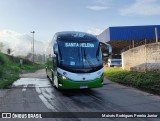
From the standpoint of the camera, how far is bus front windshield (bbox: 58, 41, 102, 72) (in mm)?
15484

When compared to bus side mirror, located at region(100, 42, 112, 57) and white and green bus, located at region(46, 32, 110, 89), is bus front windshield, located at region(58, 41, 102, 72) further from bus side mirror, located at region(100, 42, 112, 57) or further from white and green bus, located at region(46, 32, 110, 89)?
bus side mirror, located at region(100, 42, 112, 57)

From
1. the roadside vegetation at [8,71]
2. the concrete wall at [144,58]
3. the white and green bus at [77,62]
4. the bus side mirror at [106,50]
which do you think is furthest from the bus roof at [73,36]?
the concrete wall at [144,58]

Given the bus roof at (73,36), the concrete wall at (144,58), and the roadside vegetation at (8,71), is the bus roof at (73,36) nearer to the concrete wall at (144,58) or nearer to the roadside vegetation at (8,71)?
the roadside vegetation at (8,71)

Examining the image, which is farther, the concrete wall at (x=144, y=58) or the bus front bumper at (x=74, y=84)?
the concrete wall at (x=144, y=58)

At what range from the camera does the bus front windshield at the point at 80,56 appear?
15484mm

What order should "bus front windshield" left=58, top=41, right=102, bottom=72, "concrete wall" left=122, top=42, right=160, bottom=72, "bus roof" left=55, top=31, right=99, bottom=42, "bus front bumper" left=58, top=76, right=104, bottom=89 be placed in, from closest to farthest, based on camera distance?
"bus front bumper" left=58, top=76, right=104, bottom=89 < "bus front windshield" left=58, top=41, right=102, bottom=72 < "bus roof" left=55, top=31, right=99, bottom=42 < "concrete wall" left=122, top=42, right=160, bottom=72

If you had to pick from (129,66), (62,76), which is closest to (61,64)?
(62,76)

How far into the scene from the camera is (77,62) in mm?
15570

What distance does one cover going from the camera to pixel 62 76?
15.4 m

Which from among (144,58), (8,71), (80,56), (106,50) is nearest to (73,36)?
(80,56)

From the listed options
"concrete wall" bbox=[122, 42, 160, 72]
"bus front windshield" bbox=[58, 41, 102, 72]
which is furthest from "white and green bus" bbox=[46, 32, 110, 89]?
"concrete wall" bbox=[122, 42, 160, 72]

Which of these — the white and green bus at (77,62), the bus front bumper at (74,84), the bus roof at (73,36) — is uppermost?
the bus roof at (73,36)

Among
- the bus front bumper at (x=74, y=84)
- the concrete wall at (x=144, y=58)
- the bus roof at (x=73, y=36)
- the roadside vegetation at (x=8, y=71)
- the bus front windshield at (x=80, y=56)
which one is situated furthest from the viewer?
the roadside vegetation at (x=8, y=71)

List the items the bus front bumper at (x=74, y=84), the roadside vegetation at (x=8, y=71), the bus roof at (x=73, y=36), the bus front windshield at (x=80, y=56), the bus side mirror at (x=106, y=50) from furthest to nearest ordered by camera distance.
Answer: the roadside vegetation at (x=8, y=71), the bus side mirror at (x=106, y=50), the bus roof at (x=73, y=36), the bus front windshield at (x=80, y=56), the bus front bumper at (x=74, y=84)
